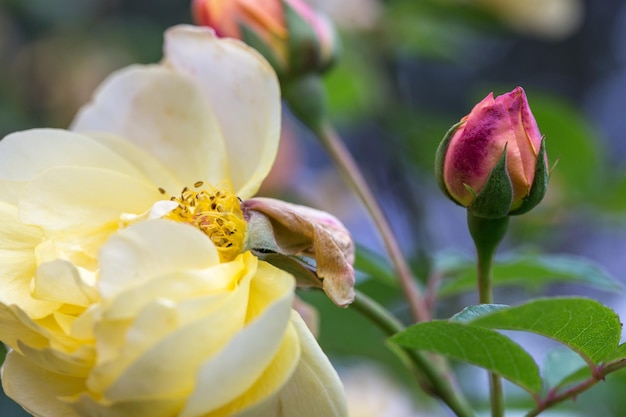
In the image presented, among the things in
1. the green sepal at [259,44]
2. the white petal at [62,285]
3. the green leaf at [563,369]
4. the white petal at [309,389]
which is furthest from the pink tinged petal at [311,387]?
the green sepal at [259,44]

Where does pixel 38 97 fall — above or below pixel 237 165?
below

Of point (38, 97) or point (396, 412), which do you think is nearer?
point (396, 412)

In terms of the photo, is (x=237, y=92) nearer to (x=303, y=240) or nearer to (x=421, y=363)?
(x=303, y=240)

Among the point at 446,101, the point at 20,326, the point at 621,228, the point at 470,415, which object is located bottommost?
the point at 446,101

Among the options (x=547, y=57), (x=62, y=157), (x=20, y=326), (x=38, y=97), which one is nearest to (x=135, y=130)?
(x=62, y=157)

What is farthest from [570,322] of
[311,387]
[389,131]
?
[389,131]

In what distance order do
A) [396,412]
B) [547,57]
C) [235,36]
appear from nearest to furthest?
[235,36], [396,412], [547,57]

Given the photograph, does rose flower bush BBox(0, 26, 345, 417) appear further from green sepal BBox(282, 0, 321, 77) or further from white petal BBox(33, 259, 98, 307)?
green sepal BBox(282, 0, 321, 77)

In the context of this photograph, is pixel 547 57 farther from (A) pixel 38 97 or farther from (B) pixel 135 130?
(B) pixel 135 130

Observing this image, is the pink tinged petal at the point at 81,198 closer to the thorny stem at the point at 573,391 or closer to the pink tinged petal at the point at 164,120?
the pink tinged petal at the point at 164,120
